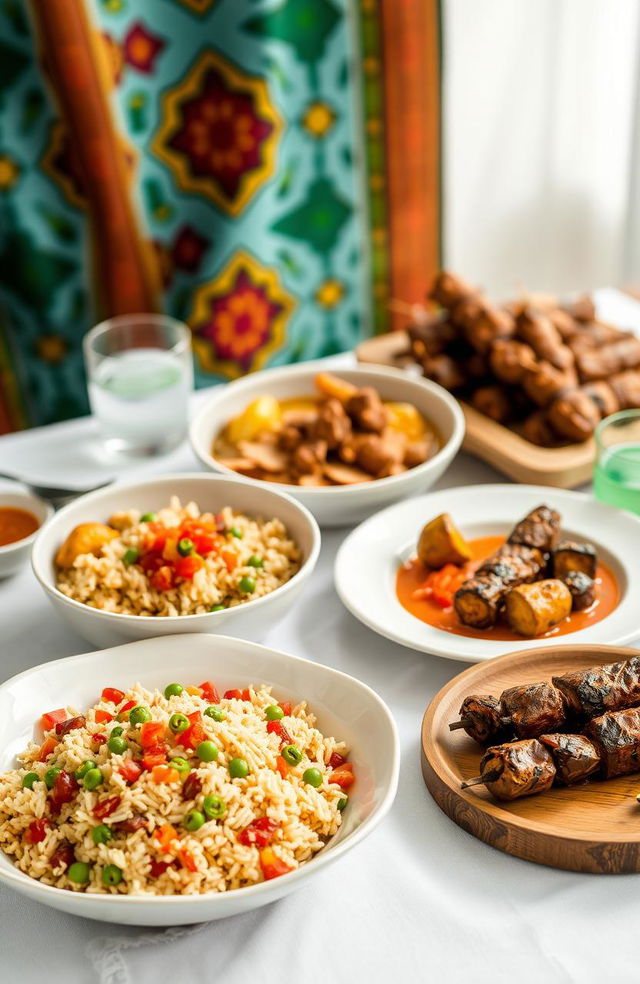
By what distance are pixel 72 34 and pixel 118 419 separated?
1.77 metres

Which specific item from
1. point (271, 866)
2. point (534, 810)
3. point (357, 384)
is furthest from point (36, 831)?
point (357, 384)

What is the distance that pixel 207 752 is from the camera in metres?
1.65

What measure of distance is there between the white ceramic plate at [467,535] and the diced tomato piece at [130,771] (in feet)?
2.14

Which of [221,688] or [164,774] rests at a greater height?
[164,774]

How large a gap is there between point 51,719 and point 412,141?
141 inches

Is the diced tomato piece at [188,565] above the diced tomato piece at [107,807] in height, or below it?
above

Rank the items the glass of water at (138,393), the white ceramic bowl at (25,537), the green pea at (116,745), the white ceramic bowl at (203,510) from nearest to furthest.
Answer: the green pea at (116,745) → the white ceramic bowl at (203,510) → the white ceramic bowl at (25,537) → the glass of water at (138,393)

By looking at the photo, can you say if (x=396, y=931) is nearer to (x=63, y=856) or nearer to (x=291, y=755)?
(x=291, y=755)

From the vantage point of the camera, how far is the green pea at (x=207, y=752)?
1654 mm

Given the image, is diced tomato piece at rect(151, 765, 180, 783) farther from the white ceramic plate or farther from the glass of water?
the glass of water

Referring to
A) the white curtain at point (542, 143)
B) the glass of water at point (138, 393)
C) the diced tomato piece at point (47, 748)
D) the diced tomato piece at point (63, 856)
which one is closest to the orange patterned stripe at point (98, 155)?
the glass of water at point (138, 393)

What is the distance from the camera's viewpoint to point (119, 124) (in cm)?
406

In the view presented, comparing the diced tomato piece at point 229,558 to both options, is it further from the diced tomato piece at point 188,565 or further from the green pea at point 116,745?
the green pea at point 116,745

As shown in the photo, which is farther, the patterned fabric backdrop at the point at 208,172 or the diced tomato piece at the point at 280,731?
the patterned fabric backdrop at the point at 208,172
